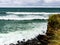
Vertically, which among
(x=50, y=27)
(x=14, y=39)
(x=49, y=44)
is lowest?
(x=14, y=39)

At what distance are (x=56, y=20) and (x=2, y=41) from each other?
3291 millimetres

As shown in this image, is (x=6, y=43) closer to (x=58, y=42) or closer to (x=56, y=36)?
(x=56, y=36)

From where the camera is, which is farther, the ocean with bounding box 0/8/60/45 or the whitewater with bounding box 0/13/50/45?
the ocean with bounding box 0/8/60/45

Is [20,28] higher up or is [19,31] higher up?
[19,31]

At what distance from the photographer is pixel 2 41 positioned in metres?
13.3

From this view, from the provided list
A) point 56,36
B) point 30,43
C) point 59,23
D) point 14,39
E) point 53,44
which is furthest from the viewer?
point 14,39

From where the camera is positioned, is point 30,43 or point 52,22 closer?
point 30,43

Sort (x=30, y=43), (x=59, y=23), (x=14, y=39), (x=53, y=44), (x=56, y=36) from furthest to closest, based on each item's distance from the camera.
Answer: (x=14, y=39) → (x=59, y=23) → (x=30, y=43) → (x=56, y=36) → (x=53, y=44)

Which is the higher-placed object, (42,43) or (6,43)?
(42,43)

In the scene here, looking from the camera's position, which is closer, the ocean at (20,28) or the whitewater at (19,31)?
the whitewater at (19,31)

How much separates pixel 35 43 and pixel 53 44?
178cm

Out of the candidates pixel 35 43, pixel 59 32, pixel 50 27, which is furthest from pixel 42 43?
pixel 50 27

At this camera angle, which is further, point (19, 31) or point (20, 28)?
point (20, 28)

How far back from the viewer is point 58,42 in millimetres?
8883
